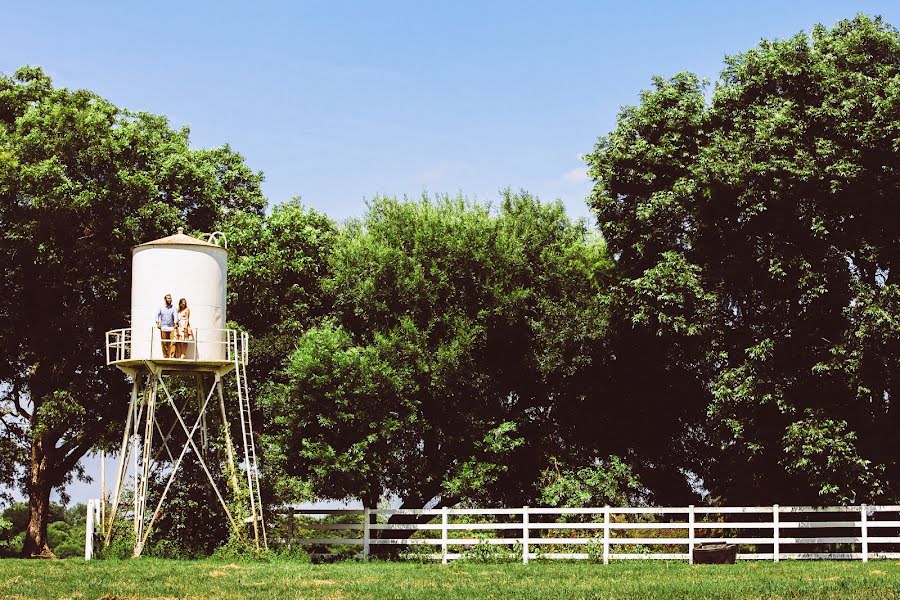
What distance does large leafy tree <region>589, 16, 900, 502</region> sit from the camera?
2964cm

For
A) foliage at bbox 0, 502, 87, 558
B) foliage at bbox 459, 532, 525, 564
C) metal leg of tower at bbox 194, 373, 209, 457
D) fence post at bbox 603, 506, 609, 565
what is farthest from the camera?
foliage at bbox 0, 502, 87, 558

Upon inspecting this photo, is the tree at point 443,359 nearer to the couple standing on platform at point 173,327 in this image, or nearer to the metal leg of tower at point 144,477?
the metal leg of tower at point 144,477

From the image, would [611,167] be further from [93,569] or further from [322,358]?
[93,569]

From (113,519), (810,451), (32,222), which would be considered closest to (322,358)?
(113,519)

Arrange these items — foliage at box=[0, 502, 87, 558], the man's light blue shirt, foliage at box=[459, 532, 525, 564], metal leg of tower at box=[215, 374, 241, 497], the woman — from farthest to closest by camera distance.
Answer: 1. foliage at box=[0, 502, 87, 558]
2. metal leg of tower at box=[215, 374, 241, 497]
3. foliage at box=[459, 532, 525, 564]
4. the woman
5. the man's light blue shirt

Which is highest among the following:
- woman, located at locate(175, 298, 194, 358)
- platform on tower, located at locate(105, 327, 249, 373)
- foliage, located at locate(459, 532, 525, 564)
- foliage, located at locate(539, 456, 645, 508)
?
woman, located at locate(175, 298, 194, 358)

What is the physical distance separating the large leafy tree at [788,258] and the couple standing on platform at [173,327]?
40.1 ft

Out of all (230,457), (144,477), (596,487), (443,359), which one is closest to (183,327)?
(230,457)

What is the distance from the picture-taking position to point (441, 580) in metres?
22.2

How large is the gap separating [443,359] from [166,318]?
9.34 meters

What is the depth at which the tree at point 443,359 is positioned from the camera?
3256 centimetres

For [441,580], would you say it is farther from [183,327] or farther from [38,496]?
[38,496]

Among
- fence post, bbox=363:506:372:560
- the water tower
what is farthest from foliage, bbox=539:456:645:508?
the water tower

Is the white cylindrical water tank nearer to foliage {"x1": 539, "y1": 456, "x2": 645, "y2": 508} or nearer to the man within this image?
the man
